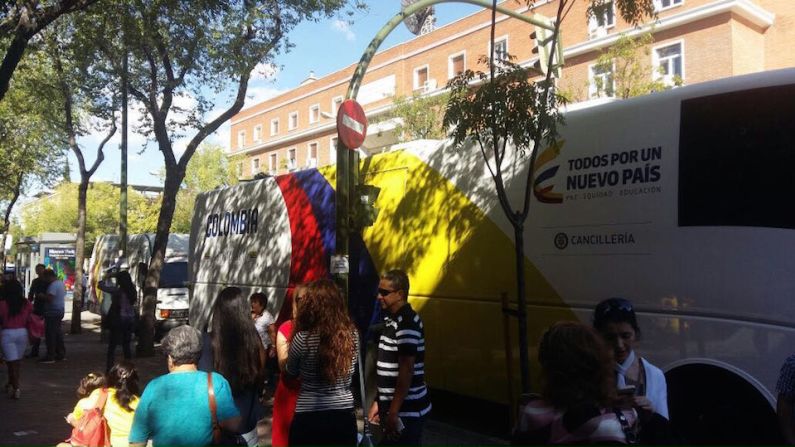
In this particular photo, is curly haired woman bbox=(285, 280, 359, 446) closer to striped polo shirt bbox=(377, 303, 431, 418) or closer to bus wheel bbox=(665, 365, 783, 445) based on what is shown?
striped polo shirt bbox=(377, 303, 431, 418)

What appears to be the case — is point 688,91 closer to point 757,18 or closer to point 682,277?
point 682,277

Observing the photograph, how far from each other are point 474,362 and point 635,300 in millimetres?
2023

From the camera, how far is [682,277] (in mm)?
5172

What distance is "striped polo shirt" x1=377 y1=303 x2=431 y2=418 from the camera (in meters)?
Result: 4.38

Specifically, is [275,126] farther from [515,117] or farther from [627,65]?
[515,117]

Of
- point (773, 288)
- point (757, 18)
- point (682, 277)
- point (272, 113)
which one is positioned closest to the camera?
point (773, 288)

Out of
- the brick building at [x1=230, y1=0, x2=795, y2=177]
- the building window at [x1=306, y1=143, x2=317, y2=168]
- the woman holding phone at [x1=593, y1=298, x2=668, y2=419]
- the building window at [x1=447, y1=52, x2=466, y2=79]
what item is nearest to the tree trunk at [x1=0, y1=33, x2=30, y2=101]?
the brick building at [x1=230, y1=0, x2=795, y2=177]

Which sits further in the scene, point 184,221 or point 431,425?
point 184,221

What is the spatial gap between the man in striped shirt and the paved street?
8.03 feet

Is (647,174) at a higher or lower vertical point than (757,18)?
lower

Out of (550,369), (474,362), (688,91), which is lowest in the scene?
(474,362)

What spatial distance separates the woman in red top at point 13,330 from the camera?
8.98m

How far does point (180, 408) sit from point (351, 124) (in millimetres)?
4894

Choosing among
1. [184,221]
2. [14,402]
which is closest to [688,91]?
[14,402]
